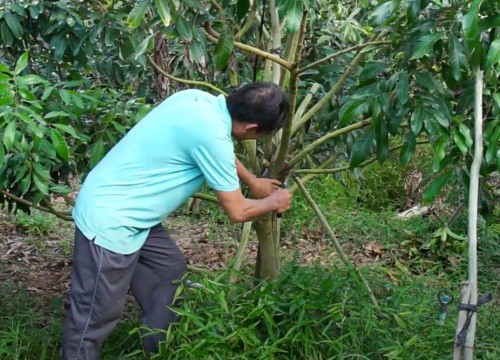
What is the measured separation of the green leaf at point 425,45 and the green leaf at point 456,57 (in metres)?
0.07

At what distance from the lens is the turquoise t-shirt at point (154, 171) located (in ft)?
10.1

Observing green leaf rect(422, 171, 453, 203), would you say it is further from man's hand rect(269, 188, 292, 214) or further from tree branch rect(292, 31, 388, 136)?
tree branch rect(292, 31, 388, 136)

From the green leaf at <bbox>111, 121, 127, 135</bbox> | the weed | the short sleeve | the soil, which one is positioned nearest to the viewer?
the short sleeve

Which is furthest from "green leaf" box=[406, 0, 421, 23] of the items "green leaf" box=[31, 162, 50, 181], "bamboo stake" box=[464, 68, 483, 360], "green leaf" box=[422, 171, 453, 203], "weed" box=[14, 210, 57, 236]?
"weed" box=[14, 210, 57, 236]

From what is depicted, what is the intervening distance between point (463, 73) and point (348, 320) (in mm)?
1287

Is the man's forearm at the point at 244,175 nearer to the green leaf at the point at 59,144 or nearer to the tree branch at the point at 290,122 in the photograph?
the tree branch at the point at 290,122

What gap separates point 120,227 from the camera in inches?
125

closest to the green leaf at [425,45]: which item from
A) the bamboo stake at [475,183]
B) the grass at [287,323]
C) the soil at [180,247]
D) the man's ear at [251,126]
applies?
the bamboo stake at [475,183]

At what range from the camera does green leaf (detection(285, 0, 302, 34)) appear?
271cm

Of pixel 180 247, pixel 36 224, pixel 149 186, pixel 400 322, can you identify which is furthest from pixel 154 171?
pixel 36 224

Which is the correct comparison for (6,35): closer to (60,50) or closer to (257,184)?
(60,50)

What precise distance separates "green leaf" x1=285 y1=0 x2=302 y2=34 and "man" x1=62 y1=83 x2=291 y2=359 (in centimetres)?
44

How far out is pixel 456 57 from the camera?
274cm

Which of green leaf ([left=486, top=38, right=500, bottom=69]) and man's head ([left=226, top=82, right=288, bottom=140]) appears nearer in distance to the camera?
green leaf ([left=486, top=38, right=500, bottom=69])
